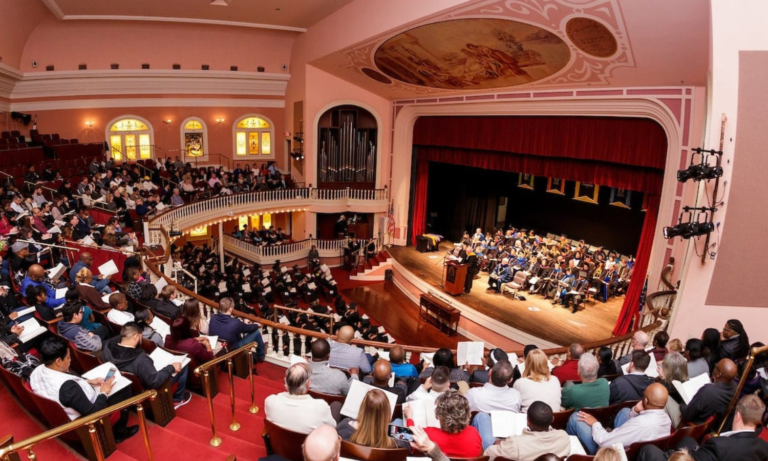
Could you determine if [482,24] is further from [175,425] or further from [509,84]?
[175,425]

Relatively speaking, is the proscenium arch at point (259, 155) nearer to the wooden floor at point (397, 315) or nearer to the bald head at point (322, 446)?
the wooden floor at point (397, 315)

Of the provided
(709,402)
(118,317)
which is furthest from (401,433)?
(118,317)

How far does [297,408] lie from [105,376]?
5.19 ft

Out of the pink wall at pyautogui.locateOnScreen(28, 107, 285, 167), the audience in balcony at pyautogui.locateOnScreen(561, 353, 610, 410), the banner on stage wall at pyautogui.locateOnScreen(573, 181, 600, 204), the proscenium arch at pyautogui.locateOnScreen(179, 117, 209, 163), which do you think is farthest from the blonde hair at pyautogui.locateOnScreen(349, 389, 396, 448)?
the pink wall at pyautogui.locateOnScreen(28, 107, 285, 167)

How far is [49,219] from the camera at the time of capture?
29.6ft

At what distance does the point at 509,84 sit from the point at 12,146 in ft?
45.9

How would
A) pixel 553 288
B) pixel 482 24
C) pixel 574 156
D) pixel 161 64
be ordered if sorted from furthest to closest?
pixel 161 64 → pixel 553 288 → pixel 574 156 → pixel 482 24

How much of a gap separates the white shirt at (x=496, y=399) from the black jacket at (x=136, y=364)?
2518mm

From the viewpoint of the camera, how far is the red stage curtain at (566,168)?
34.5 ft

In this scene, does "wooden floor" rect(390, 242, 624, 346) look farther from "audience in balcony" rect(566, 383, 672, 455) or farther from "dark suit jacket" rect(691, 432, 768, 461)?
"dark suit jacket" rect(691, 432, 768, 461)

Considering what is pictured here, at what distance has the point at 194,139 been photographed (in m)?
19.7

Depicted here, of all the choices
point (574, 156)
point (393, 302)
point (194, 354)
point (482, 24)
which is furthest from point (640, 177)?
point (194, 354)

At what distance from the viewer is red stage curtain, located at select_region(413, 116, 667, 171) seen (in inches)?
398

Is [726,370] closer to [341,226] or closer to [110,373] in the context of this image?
[110,373]
